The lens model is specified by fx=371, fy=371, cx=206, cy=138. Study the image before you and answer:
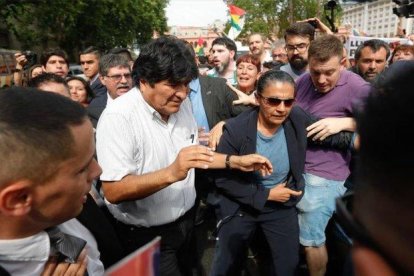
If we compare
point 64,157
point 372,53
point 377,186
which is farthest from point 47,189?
point 372,53

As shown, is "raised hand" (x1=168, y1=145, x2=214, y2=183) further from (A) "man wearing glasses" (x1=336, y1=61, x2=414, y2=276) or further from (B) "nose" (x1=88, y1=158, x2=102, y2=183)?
(A) "man wearing glasses" (x1=336, y1=61, x2=414, y2=276)

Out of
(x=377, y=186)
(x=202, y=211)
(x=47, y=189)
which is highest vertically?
(x=377, y=186)

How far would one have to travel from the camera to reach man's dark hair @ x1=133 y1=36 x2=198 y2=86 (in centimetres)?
186

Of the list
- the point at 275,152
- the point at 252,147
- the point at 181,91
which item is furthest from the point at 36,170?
the point at 275,152

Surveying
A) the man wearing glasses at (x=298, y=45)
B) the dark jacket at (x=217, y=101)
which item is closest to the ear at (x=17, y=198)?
the dark jacket at (x=217, y=101)

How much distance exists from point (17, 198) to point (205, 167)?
34.4 inches

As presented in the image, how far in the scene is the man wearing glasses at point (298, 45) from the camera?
3867mm

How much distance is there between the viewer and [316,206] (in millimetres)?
2498

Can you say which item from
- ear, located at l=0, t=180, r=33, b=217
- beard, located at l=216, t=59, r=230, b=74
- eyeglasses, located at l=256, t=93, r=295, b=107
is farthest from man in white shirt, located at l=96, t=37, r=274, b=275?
beard, located at l=216, t=59, r=230, b=74

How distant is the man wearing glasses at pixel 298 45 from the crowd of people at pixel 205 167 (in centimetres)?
54

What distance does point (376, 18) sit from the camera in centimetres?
4566

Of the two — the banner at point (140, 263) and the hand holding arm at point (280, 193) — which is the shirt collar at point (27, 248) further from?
the hand holding arm at point (280, 193)

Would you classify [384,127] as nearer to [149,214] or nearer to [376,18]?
[149,214]

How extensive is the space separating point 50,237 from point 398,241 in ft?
2.77
